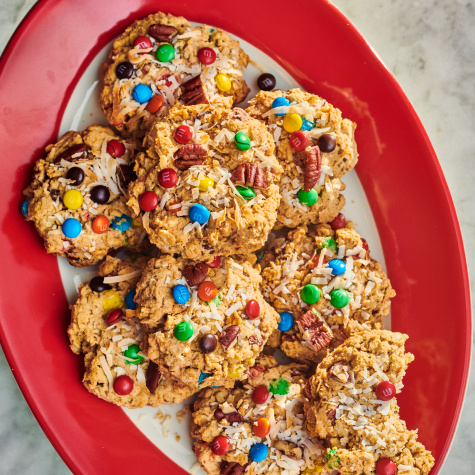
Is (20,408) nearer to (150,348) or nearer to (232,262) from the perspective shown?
(150,348)

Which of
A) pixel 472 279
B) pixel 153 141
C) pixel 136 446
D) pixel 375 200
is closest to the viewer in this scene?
pixel 153 141

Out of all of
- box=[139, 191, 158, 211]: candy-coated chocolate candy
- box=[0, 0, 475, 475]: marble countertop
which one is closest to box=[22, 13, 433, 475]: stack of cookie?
box=[139, 191, 158, 211]: candy-coated chocolate candy

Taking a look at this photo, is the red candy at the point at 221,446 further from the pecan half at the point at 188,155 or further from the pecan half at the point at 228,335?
the pecan half at the point at 188,155

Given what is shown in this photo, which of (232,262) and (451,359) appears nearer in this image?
(232,262)

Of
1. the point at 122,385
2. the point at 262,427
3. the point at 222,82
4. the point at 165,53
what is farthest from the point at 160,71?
the point at 262,427

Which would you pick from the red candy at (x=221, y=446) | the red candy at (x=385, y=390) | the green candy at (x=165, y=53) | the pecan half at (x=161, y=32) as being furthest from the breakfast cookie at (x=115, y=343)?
the pecan half at (x=161, y=32)

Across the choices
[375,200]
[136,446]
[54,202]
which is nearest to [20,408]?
[136,446]

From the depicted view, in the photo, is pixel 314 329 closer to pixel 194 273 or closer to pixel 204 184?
pixel 194 273
